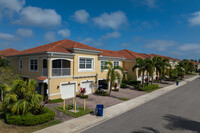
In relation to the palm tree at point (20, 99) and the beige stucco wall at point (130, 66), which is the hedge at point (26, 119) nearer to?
the palm tree at point (20, 99)

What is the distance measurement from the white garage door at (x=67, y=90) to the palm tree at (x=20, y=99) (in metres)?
6.43

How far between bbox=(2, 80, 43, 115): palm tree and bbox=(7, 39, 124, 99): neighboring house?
4.97m

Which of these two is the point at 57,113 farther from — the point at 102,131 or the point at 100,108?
the point at 102,131

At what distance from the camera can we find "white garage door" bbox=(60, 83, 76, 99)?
57.7 ft

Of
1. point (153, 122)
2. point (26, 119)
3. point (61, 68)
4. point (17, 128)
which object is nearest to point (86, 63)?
point (61, 68)

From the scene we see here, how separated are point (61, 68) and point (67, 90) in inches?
125

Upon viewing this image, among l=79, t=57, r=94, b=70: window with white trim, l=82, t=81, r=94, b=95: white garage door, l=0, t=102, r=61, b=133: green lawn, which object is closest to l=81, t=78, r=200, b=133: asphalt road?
l=0, t=102, r=61, b=133: green lawn

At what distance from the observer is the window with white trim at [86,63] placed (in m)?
19.5

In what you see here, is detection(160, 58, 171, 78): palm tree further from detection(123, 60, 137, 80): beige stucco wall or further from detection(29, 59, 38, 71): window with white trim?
detection(29, 59, 38, 71): window with white trim

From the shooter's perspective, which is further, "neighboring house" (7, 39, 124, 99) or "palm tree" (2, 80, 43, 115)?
"neighboring house" (7, 39, 124, 99)

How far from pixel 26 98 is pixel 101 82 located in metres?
18.0

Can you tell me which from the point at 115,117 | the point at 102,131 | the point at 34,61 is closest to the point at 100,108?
the point at 115,117

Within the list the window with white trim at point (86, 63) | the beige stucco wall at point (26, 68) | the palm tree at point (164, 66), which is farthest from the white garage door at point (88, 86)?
the palm tree at point (164, 66)

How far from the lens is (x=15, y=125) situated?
9.74 metres
